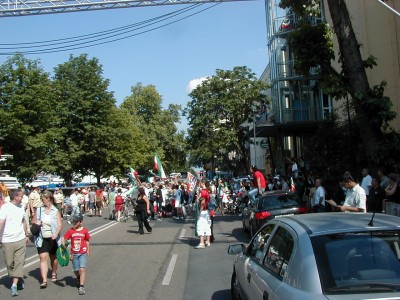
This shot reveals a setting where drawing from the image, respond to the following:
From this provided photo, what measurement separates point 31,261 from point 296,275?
9.97 meters

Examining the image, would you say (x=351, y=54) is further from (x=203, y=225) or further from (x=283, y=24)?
(x=283, y=24)

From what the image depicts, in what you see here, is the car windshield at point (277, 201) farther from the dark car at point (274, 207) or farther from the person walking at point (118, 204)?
the person walking at point (118, 204)

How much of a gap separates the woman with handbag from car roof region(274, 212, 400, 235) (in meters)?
5.62

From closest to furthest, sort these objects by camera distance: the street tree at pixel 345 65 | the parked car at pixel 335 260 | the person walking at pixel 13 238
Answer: the parked car at pixel 335 260, the person walking at pixel 13 238, the street tree at pixel 345 65

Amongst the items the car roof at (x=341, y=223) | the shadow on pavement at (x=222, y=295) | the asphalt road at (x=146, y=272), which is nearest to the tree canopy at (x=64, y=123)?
the asphalt road at (x=146, y=272)

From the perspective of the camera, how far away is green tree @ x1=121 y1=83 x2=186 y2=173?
8112cm

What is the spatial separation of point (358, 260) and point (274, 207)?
10.3 meters

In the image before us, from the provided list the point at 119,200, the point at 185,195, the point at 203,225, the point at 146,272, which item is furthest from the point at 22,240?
the point at 185,195

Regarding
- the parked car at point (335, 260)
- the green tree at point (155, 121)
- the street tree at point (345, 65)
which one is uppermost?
the green tree at point (155, 121)

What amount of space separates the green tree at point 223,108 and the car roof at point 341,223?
38.4 meters

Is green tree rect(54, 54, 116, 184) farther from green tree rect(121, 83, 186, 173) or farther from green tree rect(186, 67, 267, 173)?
green tree rect(121, 83, 186, 173)

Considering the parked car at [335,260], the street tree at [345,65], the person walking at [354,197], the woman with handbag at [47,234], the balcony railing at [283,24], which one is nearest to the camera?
the parked car at [335,260]

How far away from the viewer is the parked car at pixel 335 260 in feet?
11.8

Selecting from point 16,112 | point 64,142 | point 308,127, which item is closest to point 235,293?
point 308,127
